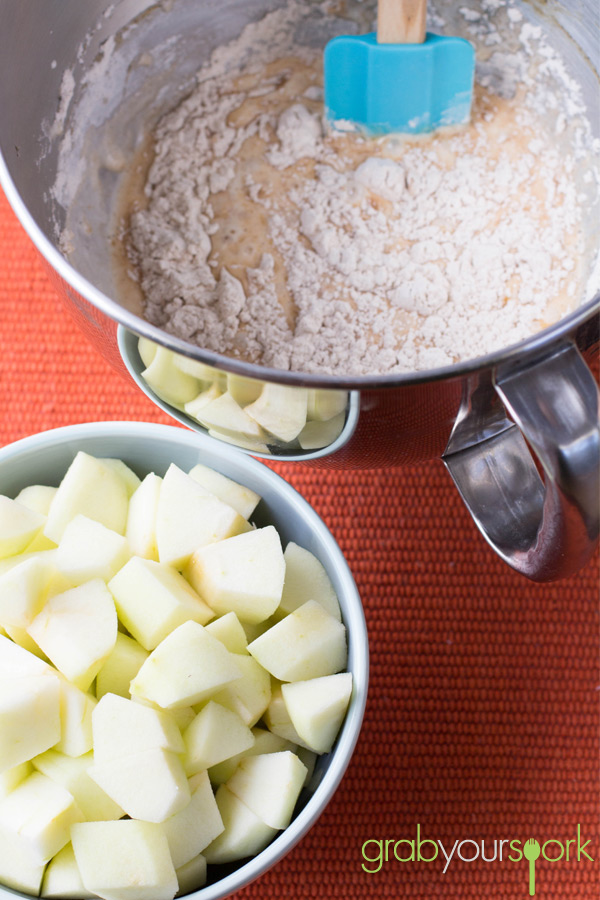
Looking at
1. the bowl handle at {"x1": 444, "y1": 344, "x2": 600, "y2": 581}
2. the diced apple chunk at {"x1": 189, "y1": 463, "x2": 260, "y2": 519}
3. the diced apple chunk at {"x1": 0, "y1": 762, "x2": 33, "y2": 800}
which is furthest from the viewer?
the diced apple chunk at {"x1": 189, "y1": 463, "x2": 260, "y2": 519}

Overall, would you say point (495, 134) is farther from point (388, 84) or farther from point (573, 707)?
point (573, 707)

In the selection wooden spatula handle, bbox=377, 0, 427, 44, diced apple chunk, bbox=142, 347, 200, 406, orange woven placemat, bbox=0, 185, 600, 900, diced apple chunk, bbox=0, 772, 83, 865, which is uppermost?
wooden spatula handle, bbox=377, 0, 427, 44

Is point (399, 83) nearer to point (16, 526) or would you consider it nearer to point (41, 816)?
point (16, 526)

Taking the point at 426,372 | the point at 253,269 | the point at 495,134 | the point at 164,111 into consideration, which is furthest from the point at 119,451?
the point at 495,134

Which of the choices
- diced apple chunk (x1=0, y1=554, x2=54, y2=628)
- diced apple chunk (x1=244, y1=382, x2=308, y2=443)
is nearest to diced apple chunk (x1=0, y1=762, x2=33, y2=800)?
diced apple chunk (x1=0, y1=554, x2=54, y2=628)

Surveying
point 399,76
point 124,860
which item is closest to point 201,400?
point 124,860

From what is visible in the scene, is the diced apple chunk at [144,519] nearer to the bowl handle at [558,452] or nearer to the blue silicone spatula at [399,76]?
the bowl handle at [558,452]

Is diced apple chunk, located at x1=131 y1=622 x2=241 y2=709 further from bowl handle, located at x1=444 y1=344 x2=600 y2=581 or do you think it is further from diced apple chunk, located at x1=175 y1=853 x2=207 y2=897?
bowl handle, located at x1=444 y1=344 x2=600 y2=581
